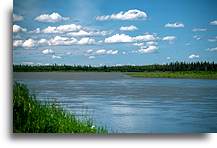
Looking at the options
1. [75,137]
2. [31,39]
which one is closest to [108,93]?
[75,137]

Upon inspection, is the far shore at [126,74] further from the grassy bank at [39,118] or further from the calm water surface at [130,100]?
the grassy bank at [39,118]

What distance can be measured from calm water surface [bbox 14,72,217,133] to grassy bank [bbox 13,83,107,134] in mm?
38

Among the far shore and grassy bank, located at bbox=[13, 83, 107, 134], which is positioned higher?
the far shore

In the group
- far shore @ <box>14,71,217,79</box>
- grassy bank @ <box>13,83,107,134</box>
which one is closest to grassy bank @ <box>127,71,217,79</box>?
far shore @ <box>14,71,217,79</box>

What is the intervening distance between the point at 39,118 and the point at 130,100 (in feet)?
1.65

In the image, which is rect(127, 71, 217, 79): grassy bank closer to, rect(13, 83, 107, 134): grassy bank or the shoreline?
the shoreline

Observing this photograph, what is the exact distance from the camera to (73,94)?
3.00m

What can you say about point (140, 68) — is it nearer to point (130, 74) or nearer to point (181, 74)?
point (130, 74)

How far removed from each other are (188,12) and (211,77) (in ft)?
1.26

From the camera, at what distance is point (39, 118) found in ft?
9.68

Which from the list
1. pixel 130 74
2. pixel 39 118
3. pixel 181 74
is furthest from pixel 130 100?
pixel 39 118

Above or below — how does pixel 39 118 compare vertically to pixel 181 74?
below

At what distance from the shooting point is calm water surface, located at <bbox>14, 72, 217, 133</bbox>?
9.73 ft

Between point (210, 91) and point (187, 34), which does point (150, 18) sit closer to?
point (187, 34)
